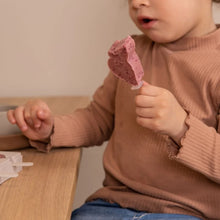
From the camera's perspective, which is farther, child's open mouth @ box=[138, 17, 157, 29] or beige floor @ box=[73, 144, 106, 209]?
beige floor @ box=[73, 144, 106, 209]

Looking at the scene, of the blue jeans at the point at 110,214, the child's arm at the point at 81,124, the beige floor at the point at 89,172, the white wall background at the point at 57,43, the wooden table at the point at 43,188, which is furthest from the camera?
the beige floor at the point at 89,172

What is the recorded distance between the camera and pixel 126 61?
802mm

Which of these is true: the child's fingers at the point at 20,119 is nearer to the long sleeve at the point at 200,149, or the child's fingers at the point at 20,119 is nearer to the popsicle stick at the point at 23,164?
the popsicle stick at the point at 23,164

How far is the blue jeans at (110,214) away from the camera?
2.99 ft

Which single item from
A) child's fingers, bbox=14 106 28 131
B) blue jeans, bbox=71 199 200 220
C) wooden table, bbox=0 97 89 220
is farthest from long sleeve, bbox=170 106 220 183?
child's fingers, bbox=14 106 28 131

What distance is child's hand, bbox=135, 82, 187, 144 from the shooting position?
0.82 metres

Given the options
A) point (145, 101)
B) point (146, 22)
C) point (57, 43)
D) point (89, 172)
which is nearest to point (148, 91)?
point (145, 101)

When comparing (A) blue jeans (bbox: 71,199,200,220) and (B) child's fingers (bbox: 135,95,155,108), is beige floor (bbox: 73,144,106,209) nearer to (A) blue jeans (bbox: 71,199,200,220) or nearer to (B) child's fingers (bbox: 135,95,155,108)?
(A) blue jeans (bbox: 71,199,200,220)

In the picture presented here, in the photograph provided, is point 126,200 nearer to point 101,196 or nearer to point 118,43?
point 101,196

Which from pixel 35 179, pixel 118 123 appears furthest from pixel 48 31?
pixel 35 179

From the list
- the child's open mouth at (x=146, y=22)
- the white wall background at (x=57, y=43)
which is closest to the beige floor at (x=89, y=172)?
the white wall background at (x=57, y=43)

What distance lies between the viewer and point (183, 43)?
1.03 meters

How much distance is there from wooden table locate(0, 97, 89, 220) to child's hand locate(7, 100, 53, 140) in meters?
0.05

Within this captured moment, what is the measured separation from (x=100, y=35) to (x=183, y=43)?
1.72 feet
